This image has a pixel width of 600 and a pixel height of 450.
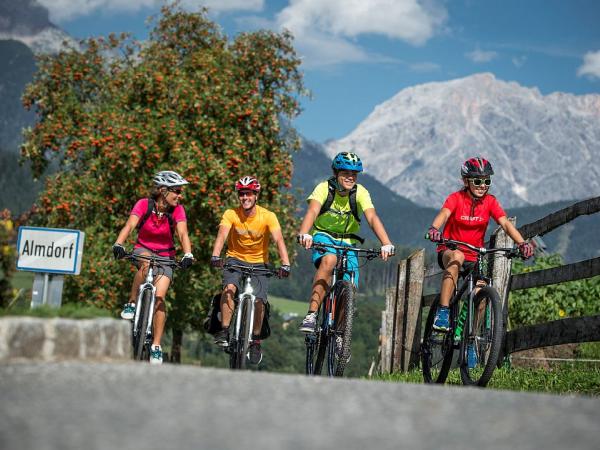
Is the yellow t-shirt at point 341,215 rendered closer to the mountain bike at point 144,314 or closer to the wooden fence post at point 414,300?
the mountain bike at point 144,314

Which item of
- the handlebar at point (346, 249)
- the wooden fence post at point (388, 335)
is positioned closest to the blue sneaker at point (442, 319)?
the handlebar at point (346, 249)

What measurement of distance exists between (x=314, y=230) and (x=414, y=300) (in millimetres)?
3988

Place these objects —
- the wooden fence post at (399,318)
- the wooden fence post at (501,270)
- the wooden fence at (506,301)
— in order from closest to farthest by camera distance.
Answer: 1. the wooden fence at (506,301)
2. the wooden fence post at (501,270)
3. the wooden fence post at (399,318)

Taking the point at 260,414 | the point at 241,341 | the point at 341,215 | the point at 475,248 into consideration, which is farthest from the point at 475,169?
the point at 260,414

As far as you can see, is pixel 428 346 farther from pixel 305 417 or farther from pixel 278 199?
pixel 278 199

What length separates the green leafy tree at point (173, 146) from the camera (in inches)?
868

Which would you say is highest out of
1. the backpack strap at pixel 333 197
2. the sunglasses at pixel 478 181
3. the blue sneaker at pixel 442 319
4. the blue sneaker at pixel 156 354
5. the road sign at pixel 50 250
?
the sunglasses at pixel 478 181

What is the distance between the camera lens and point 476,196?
340 inches

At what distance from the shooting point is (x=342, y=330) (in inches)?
334

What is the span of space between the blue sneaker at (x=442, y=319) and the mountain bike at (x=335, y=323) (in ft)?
2.70

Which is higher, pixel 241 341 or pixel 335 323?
pixel 335 323

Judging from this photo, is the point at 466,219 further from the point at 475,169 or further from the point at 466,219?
the point at 475,169

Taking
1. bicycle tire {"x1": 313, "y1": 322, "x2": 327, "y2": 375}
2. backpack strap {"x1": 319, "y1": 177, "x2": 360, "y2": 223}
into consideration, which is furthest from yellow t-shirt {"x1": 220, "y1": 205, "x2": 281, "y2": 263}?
bicycle tire {"x1": 313, "y1": 322, "x2": 327, "y2": 375}

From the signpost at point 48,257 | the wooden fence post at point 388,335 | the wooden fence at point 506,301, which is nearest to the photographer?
the wooden fence at point 506,301
